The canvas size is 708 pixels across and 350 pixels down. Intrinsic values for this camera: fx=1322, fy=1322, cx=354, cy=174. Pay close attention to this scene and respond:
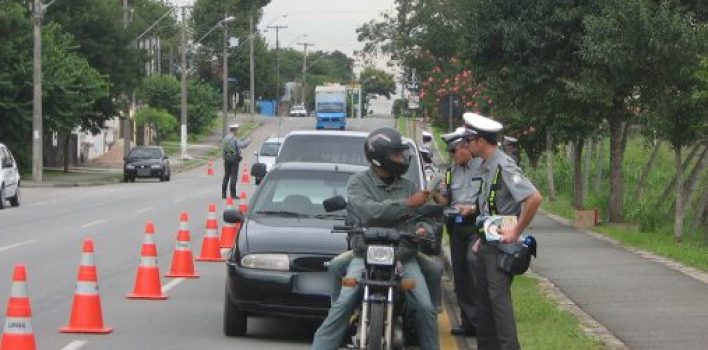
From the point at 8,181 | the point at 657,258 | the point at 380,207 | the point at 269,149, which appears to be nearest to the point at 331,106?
the point at 269,149

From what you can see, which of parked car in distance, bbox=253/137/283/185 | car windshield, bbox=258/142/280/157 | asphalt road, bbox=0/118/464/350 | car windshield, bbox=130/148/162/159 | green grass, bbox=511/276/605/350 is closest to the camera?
green grass, bbox=511/276/605/350

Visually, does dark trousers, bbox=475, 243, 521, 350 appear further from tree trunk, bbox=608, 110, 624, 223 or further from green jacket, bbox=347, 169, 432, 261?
tree trunk, bbox=608, 110, 624, 223

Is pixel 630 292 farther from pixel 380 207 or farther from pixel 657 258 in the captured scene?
pixel 380 207

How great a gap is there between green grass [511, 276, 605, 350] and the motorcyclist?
2198mm

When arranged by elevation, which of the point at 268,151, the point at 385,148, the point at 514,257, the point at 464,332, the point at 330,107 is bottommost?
the point at 464,332

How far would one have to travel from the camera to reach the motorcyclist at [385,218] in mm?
8297

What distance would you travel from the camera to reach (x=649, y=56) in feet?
72.1

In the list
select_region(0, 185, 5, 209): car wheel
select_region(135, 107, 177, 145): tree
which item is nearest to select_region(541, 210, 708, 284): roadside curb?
select_region(0, 185, 5, 209): car wheel

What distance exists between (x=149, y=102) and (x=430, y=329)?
8133 centimetres

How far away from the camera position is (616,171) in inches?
987

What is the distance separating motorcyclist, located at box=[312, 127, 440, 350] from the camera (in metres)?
8.30

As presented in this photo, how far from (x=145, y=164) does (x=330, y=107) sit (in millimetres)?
36126

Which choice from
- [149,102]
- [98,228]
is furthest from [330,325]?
[149,102]

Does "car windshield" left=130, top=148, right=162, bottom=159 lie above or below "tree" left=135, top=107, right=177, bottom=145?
below
